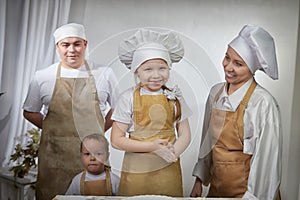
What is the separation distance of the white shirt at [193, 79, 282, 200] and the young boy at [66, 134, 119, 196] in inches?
17.5

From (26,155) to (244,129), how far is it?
3.66 ft

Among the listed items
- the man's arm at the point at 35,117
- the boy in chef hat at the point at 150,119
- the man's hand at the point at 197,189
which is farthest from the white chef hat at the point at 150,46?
the man's hand at the point at 197,189

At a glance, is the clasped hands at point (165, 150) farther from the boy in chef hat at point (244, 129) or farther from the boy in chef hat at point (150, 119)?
the boy in chef hat at point (244, 129)

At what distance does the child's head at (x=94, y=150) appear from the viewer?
2.26m

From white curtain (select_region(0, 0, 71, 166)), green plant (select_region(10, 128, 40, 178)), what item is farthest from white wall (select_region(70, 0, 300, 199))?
green plant (select_region(10, 128, 40, 178))

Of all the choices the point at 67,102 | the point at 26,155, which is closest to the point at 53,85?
the point at 67,102

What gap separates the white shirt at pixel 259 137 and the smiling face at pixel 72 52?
69 centimetres

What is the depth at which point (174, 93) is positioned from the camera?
7.42 ft

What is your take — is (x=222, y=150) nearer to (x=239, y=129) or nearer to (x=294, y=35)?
(x=239, y=129)

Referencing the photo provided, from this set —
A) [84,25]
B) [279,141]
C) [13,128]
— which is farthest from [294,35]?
[13,128]

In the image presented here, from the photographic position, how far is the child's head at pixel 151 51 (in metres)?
2.24

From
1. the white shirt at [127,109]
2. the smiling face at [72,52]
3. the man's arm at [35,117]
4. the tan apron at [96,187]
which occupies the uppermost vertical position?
the smiling face at [72,52]

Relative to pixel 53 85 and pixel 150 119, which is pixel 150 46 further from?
pixel 53 85

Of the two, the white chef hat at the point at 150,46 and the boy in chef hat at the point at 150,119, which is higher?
the white chef hat at the point at 150,46
